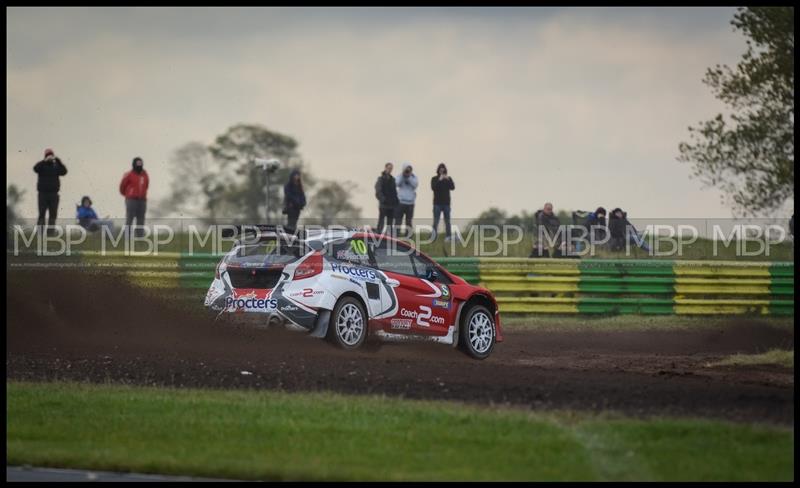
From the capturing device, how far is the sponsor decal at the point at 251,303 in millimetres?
16703

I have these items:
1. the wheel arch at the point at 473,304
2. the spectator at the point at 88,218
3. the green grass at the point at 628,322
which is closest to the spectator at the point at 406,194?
the green grass at the point at 628,322

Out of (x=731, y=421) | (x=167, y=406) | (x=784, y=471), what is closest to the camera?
(x=784, y=471)

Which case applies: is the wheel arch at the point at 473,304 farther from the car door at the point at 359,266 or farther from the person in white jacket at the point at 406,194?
the person in white jacket at the point at 406,194

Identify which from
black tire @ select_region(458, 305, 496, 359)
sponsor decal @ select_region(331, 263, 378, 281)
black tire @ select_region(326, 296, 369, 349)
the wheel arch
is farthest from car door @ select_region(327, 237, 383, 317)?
black tire @ select_region(458, 305, 496, 359)

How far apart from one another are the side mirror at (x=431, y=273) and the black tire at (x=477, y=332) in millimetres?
629

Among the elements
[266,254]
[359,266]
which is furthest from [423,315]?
[266,254]

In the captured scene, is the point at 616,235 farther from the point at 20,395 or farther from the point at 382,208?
the point at 20,395

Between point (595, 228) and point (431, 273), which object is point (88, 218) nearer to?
point (595, 228)

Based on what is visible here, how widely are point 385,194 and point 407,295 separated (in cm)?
825

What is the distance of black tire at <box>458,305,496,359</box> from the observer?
18.3m

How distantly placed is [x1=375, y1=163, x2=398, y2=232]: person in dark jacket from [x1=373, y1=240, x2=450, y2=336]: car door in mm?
7734

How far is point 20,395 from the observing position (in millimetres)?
14781

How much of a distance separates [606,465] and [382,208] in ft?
49.8

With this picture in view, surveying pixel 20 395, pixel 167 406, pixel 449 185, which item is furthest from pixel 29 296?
pixel 449 185
